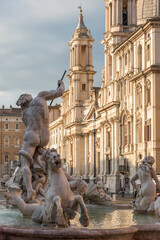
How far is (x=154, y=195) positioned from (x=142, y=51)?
3693 centimetres

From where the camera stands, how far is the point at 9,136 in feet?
407

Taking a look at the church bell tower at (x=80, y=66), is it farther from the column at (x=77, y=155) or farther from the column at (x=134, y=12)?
the column at (x=134, y=12)

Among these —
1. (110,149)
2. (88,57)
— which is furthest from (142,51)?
(88,57)

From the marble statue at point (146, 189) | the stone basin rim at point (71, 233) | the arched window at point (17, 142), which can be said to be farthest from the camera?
the arched window at point (17, 142)

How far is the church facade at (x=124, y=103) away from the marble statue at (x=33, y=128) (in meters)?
32.3

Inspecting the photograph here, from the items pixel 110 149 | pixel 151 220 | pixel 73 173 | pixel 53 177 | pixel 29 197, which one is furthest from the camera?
pixel 73 173

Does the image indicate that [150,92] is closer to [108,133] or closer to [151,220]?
[108,133]

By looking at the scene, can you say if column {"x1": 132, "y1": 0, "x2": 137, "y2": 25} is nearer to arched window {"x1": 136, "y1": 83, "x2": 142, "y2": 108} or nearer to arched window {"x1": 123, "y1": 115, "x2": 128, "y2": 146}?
arched window {"x1": 123, "y1": 115, "x2": 128, "y2": 146}

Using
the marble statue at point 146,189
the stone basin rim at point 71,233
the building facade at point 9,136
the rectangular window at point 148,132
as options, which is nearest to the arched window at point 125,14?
the rectangular window at point 148,132

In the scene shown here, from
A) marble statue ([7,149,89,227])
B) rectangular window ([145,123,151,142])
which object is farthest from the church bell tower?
marble statue ([7,149,89,227])

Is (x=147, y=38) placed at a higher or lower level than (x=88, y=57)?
lower

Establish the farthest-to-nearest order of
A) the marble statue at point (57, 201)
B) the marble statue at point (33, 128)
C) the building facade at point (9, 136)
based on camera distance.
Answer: the building facade at point (9, 136) < the marble statue at point (33, 128) < the marble statue at point (57, 201)

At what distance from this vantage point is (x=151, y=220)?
8859mm

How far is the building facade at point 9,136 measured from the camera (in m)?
123
